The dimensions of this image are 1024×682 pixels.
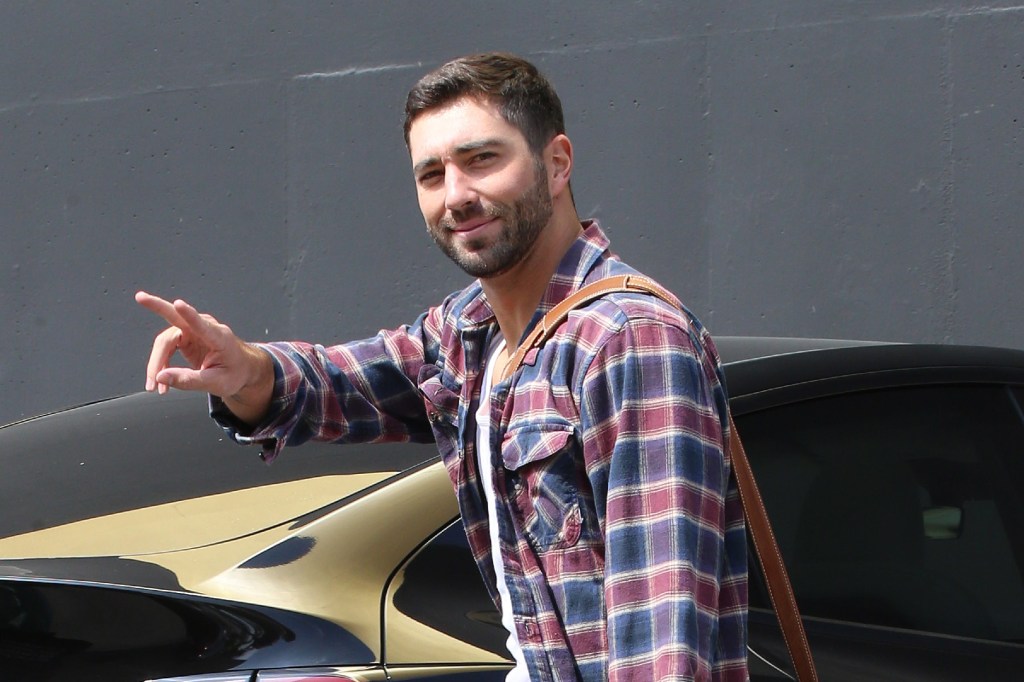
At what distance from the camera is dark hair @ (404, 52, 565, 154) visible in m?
1.81

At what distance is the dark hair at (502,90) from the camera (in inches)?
71.2

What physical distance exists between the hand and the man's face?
383 millimetres

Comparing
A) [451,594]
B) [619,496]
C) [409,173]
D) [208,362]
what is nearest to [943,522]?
[451,594]

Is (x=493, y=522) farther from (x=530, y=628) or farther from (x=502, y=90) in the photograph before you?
(x=502, y=90)

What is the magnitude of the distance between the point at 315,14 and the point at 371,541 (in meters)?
4.82

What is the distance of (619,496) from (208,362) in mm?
688

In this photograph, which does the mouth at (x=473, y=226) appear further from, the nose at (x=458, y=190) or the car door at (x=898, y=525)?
the car door at (x=898, y=525)

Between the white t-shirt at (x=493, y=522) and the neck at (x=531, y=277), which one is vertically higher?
the neck at (x=531, y=277)

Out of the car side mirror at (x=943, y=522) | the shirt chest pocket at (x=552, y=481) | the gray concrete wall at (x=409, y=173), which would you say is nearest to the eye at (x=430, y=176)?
the shirt chest pocket at (x=552, y=481)

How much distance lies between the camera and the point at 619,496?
158cm

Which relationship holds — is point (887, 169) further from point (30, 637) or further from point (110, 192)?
point (30, 637)

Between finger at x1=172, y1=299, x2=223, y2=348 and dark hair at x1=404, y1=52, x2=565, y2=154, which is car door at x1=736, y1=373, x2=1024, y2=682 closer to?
dark hair at x1=404, y1=52, x2=565, y2=154

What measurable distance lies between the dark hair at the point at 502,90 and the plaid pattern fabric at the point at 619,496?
6.8 inches

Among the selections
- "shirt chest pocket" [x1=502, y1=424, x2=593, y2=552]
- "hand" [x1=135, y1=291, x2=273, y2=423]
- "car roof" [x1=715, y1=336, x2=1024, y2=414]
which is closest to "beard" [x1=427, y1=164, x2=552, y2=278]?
"shirt chest pocket" [x1=502, y1=424, x2=593, y2=552]
